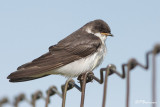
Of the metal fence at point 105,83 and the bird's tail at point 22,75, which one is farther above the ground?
the bird's tail at point 22,75

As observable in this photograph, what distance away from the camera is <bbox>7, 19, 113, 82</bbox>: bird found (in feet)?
16.3

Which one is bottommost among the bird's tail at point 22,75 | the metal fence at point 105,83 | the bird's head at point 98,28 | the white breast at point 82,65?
the metal fence at point 105,83

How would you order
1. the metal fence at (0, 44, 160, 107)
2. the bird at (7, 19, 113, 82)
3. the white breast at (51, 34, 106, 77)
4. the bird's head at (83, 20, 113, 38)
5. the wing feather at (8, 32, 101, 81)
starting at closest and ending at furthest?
the metal fence at (0, 44, 160, 107), the wing feather at (8, 32, 101, 81), the bird at (7, 19, 113, 82), the white breast at (51, 34, 106, 77), the bird's head at (83, 20, 113, 38)

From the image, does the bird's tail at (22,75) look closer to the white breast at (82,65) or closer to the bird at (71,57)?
the bird at (71,57)

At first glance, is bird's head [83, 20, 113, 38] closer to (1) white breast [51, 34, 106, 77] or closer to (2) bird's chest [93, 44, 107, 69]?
(2) bird's chest [93, 44, 107, 69]

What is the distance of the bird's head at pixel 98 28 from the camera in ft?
20.7

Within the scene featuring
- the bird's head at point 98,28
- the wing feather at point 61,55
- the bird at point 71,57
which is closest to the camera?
the wing feather at point 61,55

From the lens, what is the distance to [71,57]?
5637 mm

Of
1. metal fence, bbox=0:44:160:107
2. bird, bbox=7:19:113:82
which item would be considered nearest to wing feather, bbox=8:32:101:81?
bird, bbox=7:19:113:82

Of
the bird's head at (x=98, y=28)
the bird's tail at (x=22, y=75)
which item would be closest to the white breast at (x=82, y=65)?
the bird's tail at (x=22, y=75)

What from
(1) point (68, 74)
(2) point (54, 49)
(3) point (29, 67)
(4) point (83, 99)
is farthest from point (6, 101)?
(2) point (54, 49)

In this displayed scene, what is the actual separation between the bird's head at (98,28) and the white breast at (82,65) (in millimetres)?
819

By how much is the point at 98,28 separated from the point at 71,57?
42.4 inches

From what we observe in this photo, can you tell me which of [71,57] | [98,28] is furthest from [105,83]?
[98,28]
